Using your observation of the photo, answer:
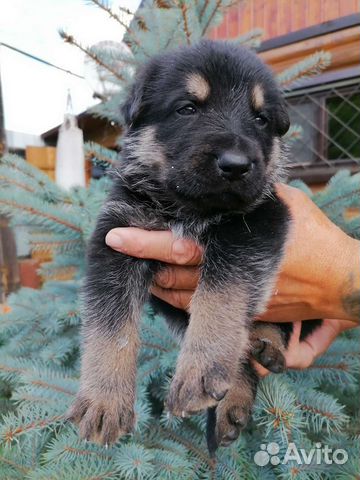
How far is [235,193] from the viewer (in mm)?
1379

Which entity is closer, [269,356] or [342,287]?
[269,356]

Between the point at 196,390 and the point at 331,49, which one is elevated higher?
the point at 331,49

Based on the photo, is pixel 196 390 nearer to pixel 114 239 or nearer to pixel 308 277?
pixel 114 239

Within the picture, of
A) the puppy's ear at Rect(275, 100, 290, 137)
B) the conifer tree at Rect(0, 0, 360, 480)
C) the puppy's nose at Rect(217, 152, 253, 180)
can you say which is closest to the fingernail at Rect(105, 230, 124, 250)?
the puppy's nose at Rect(217, 152, 253, 180)

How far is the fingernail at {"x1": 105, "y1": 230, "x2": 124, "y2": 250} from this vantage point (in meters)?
1.53

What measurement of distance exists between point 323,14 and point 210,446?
16.6 ft

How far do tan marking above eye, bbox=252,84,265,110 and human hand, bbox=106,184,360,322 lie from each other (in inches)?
16.5

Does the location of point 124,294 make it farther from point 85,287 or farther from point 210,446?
point 210,446

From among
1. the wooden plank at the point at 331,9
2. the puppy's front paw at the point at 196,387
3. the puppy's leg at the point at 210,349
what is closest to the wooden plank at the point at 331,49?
the wooden plank at the point at 331,9

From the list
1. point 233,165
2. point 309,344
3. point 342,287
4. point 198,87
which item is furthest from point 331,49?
point 233,165

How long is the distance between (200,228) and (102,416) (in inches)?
32.2

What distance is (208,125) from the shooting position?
1.55m

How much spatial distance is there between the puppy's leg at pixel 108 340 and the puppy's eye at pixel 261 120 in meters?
0.79

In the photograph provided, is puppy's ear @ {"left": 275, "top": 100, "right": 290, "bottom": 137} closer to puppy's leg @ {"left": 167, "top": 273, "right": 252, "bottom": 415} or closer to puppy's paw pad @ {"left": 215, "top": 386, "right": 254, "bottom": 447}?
puppy's leg @ {"left": 167, "top": 273, "right": 252, "bottom": 415}
